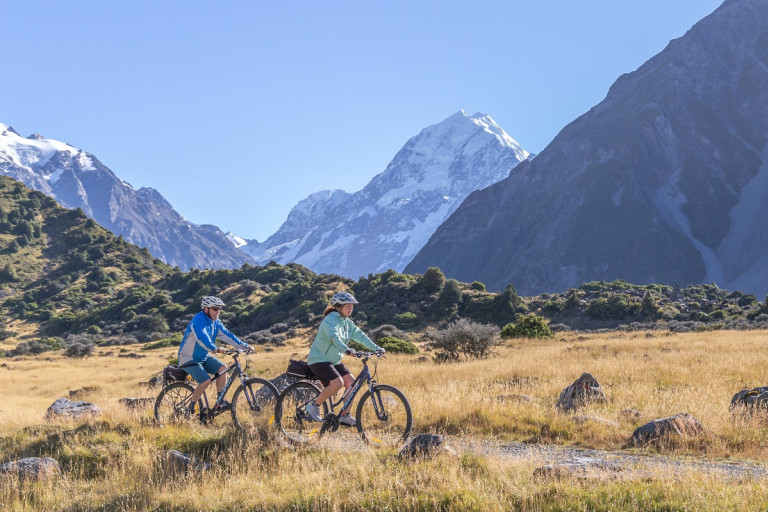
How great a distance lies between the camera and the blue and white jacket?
9648 millimetres

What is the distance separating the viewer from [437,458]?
7.39 meters

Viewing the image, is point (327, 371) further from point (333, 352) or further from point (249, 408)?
point (249, 408)

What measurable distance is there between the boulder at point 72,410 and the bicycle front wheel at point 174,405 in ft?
8.62

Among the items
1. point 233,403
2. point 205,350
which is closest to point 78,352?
point 205,350

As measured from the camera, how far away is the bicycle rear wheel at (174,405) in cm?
1033

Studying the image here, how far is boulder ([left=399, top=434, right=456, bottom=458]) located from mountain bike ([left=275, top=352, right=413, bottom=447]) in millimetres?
611

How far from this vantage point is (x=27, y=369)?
35250mm

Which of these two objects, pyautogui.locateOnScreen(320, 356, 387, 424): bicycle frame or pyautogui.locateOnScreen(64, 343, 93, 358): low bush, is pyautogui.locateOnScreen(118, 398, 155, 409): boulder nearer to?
pyautogui.locateOnScreen(320, 356, 387, 424): bicycle frame

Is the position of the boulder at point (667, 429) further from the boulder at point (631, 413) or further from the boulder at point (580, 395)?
the boulder at point (580, 395)

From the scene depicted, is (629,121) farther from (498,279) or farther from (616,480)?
(616,480)

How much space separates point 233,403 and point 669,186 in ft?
617

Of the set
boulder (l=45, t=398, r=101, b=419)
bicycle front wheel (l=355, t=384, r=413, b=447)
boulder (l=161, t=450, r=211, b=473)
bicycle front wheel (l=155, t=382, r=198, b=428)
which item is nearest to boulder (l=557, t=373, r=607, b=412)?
bicycle front wheel (l=355, t=384, r=413, b=447)

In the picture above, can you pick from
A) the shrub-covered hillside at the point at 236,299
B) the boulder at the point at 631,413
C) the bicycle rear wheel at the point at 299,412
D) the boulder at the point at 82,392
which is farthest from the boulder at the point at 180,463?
the shrub-covered hillside at the point at 236,299

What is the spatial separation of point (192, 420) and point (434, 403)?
475 centimetres
